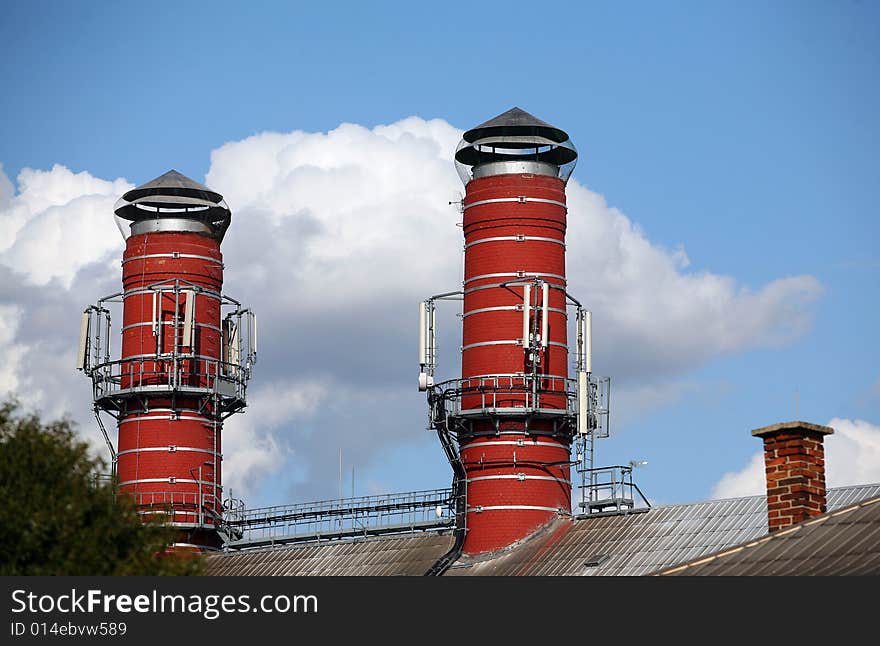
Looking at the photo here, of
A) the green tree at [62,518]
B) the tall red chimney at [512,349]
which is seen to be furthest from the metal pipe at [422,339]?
the green tree at [62,518]

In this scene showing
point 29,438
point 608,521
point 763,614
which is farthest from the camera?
point 608,521

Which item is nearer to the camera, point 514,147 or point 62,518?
point 62,518

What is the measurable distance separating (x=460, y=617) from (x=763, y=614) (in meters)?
4.76

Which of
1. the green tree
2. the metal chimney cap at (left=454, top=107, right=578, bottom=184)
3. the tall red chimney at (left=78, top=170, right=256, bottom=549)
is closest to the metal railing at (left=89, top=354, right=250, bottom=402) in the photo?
the tall red chimney at (left=78, top=170, right=256, bottom=549)

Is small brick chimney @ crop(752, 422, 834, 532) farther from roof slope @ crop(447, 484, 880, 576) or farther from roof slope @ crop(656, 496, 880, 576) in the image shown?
roof slope @ crop(447, 484, 880, 576)

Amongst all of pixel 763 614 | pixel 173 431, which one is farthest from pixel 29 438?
pixel 173 431

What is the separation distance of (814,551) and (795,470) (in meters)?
7.77

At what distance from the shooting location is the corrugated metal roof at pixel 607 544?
53.8 metres

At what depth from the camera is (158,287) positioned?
70750 mm

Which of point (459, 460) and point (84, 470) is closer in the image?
point (84, 470)

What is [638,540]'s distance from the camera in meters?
56.5

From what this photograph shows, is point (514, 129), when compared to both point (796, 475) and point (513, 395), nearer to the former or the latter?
point (513, 395)

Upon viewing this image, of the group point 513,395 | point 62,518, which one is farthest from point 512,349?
point 62,518

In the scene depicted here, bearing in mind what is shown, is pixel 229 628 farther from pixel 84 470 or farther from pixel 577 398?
pixel 577 398
